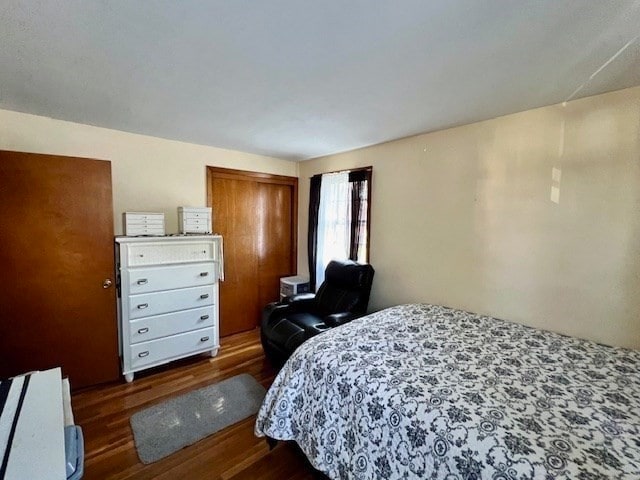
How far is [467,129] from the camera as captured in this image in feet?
7.93

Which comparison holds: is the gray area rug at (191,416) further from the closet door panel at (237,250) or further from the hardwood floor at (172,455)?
the closet door panel at (237,250)

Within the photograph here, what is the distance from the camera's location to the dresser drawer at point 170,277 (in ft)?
8.23

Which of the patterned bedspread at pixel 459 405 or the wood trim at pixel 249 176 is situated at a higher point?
the wood trim at pixel 249 176

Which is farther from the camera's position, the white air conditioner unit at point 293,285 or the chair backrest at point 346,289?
the white air conditioner unit at point 293,285

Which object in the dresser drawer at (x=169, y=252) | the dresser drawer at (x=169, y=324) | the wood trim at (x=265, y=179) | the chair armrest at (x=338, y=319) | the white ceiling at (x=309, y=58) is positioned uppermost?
the white ceiling at (x=309, y=58)

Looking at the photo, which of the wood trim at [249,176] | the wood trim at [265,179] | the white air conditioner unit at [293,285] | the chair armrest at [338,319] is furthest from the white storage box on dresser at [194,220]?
the chair armrest at [338,319]

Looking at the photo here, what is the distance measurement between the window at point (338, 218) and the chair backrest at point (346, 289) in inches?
11.4

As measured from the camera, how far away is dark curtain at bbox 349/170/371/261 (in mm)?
3193

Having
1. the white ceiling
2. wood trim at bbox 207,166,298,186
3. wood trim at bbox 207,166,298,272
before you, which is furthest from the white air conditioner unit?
the white ceiling

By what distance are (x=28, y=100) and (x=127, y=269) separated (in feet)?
4.72

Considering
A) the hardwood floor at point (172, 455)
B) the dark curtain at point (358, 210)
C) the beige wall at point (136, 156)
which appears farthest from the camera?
the dark curtain at point (358, 210)

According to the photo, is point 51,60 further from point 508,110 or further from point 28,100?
point 508,110

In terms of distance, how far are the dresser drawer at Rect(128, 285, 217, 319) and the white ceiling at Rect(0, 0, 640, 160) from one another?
1616 millimetres

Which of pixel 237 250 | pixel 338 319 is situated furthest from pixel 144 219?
pixel 338 319
